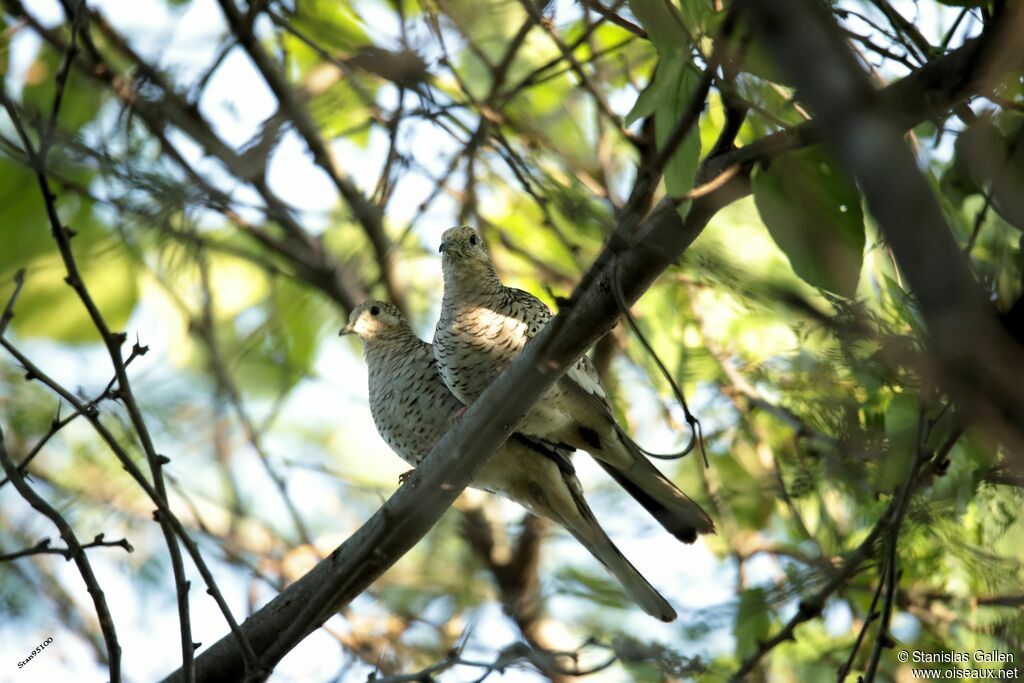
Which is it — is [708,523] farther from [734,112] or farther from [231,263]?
[231,263]

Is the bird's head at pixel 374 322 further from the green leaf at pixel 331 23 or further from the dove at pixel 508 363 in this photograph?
the green leaf at pixel 331 23

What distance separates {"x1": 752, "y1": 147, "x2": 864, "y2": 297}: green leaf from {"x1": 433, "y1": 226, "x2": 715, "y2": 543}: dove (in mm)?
1460

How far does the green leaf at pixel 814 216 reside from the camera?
1.99m

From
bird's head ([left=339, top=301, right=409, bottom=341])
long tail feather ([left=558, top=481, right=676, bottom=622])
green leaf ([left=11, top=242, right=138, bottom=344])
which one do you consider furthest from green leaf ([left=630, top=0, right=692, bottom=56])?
bird's head ([left=339, top=301, right=409, bottom=341])

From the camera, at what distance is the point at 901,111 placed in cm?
182

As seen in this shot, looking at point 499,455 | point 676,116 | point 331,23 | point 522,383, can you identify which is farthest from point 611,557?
point 331,23

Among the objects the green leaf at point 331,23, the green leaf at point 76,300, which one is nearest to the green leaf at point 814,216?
the green leaf at point 331,23

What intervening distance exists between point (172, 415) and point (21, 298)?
1.54 m

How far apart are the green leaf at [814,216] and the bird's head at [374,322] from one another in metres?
2.73

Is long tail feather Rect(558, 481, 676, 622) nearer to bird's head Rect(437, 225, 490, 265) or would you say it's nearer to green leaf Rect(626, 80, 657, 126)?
bird's head Rect(437, 225, 490, 265)

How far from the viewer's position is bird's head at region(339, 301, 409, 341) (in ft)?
14.9

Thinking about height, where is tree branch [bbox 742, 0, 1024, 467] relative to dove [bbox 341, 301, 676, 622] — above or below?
below

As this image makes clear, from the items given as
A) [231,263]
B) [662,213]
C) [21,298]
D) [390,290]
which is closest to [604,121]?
[390,290]

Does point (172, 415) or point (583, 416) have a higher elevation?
point (172, 415)
